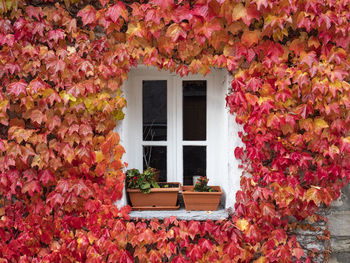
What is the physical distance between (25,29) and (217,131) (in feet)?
6.19

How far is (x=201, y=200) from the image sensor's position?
2.88 m

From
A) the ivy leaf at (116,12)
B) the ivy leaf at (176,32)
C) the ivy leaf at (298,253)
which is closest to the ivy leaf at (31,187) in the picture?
the ivy leaf at (116,12)

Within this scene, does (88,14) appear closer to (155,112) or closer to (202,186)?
(155,112)

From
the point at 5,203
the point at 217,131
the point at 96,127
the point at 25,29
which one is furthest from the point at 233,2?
the point at 5,203

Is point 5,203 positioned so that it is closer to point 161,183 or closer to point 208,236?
point 161,183

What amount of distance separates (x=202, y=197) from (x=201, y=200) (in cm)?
3

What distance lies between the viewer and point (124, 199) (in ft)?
9.60

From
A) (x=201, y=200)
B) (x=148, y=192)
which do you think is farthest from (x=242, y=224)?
(x=148, y=192)

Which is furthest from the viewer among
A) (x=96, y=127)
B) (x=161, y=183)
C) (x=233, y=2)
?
(x=161, y=183)

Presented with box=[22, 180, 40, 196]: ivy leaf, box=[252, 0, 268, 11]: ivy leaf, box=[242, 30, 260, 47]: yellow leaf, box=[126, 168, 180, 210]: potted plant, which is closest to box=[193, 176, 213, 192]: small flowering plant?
box=[126, 168, 180, 210]: potted plant

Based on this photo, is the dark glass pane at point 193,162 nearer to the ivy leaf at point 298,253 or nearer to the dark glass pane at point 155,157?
the dark glass pane at point 155,157

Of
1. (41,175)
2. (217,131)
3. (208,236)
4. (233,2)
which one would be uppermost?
(233,2)

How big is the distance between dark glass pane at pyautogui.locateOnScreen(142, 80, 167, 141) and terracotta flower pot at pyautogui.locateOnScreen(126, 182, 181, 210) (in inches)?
20.7

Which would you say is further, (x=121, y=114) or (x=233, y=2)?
(x=121, y=114)
